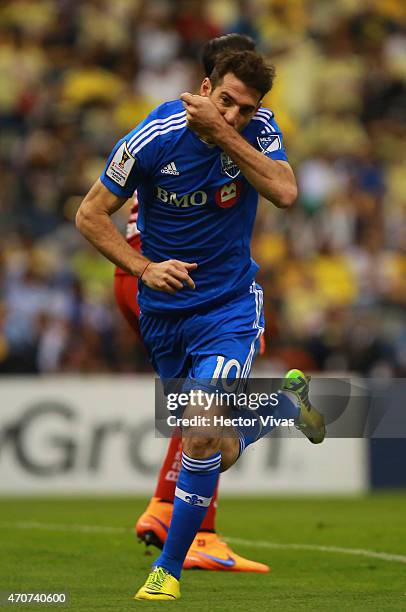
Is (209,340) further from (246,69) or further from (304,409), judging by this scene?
(246,69)

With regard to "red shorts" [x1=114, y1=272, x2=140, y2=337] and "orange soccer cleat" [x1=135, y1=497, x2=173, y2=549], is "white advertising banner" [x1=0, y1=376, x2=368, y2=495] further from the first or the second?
"orange soccer cleat" [x1=135, y1=497, x2=173, y2=549]

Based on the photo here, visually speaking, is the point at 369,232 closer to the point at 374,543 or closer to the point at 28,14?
the point at 28,14

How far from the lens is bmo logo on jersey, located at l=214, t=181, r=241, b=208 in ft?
20.7

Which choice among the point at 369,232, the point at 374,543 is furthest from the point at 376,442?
the point at 374,543

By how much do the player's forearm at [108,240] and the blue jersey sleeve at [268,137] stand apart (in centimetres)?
78

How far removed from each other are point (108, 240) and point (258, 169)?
2.69 ft

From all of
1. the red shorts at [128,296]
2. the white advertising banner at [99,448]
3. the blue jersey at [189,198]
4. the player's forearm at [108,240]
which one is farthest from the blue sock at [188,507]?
the white advertising banner at [99,448]

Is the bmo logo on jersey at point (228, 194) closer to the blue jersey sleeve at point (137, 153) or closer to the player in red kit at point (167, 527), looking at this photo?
the blue jersey sleeve at point (137, 153)

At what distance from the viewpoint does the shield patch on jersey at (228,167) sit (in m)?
6.27

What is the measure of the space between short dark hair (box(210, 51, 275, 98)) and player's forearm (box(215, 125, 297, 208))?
0.27 meters

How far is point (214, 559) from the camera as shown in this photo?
23.6 feet

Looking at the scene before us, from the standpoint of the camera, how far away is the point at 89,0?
59.8ft

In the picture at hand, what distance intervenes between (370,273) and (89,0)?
5.66 m

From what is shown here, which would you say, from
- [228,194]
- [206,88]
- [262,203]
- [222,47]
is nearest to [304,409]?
[228,194]
